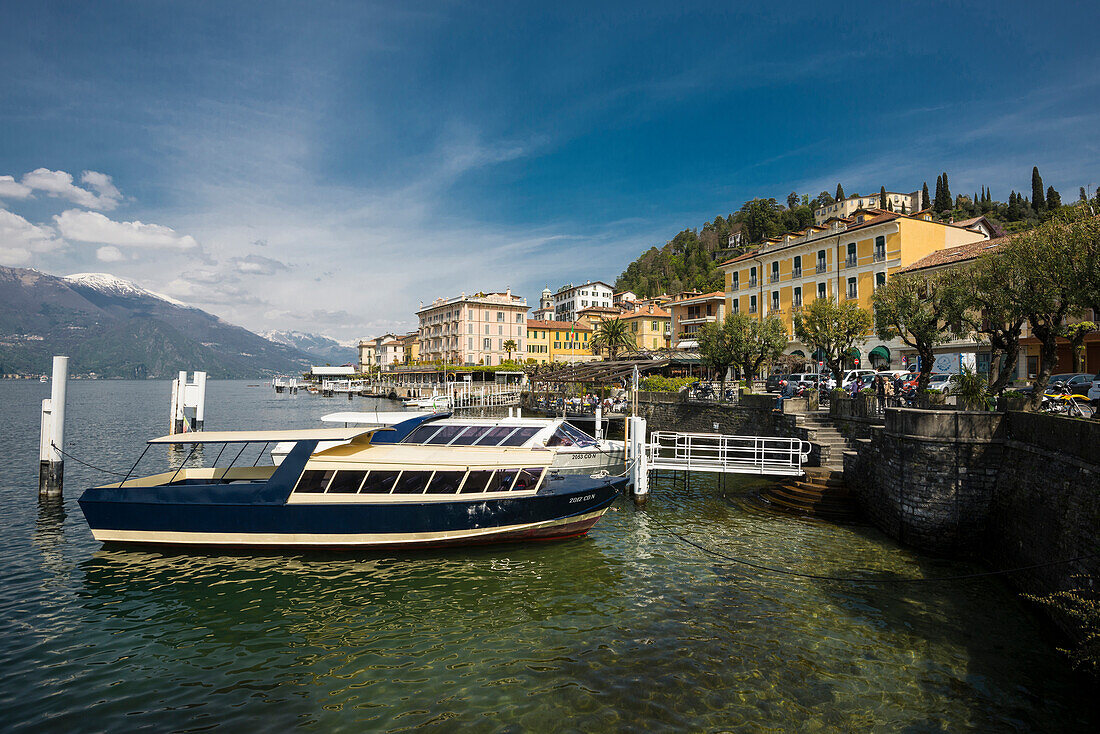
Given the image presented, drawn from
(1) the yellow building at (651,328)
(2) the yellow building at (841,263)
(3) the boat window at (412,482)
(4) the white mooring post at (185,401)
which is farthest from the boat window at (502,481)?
(1) the yellow building at (651,328)

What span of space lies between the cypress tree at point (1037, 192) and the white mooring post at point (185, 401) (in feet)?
390

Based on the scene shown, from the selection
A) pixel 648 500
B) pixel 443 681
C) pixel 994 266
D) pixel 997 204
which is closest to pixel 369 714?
pixel 443 681

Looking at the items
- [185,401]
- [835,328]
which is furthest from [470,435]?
[185,401]

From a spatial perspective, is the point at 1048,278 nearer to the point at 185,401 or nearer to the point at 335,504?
the point at 335,504

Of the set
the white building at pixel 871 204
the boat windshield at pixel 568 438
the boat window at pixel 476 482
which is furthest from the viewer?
the white building at pixel 871 204

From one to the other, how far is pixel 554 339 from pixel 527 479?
3667 inches

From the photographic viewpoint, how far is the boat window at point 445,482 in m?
14.5

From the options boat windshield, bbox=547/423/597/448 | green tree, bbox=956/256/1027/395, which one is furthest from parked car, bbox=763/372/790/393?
boat windshield, bbox=547/423/597/448

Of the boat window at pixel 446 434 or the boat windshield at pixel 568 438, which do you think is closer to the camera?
the boat window at pixel 446 434

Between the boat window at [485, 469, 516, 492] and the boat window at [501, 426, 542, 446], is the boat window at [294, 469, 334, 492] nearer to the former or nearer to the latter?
the boat window at [485, 469, 516, 492]

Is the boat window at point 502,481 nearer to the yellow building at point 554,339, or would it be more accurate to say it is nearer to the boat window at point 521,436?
the boat window at point 521,436

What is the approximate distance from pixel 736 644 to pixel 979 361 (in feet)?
111

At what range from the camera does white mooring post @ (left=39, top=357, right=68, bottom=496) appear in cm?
1953

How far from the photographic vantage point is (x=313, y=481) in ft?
46.5
